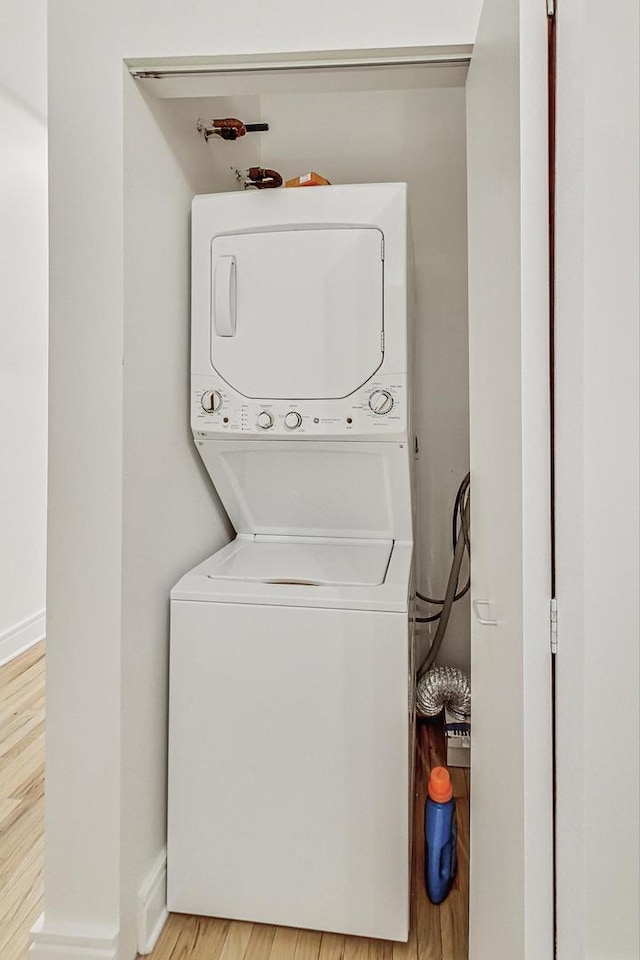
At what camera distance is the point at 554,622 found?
935 mm

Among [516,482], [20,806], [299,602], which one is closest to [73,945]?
[20,806]

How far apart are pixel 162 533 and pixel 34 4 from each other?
6.56 feet

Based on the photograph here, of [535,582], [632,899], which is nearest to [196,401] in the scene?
[535,582]

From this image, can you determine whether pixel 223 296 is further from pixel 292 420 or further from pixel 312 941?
pixel 312 941

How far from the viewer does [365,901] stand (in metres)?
1.62

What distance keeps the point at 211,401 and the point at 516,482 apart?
1.11 meters

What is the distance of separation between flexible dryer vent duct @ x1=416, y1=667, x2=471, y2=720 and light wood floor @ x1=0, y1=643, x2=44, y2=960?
131 centimetres

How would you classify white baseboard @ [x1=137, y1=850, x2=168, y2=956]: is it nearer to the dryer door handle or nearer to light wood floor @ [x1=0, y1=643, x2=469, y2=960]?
light wood floor @ [x1=0, y1=643, x2=469, y2=960]

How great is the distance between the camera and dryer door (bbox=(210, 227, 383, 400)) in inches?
73.3

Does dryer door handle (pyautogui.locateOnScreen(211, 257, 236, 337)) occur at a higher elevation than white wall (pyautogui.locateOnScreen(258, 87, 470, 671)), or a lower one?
lower

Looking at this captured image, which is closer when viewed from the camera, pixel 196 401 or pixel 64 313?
pixel 64 313

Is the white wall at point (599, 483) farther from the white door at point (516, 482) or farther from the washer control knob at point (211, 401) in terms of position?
the washer control knob at point (211, 401)

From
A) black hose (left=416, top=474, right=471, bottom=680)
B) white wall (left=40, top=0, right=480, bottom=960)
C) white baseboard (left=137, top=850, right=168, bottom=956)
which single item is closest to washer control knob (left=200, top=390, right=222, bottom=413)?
white wall (left=40, top=0, right=480, bottom=960)

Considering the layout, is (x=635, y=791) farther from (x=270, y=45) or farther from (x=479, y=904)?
(x=270, y=45)
